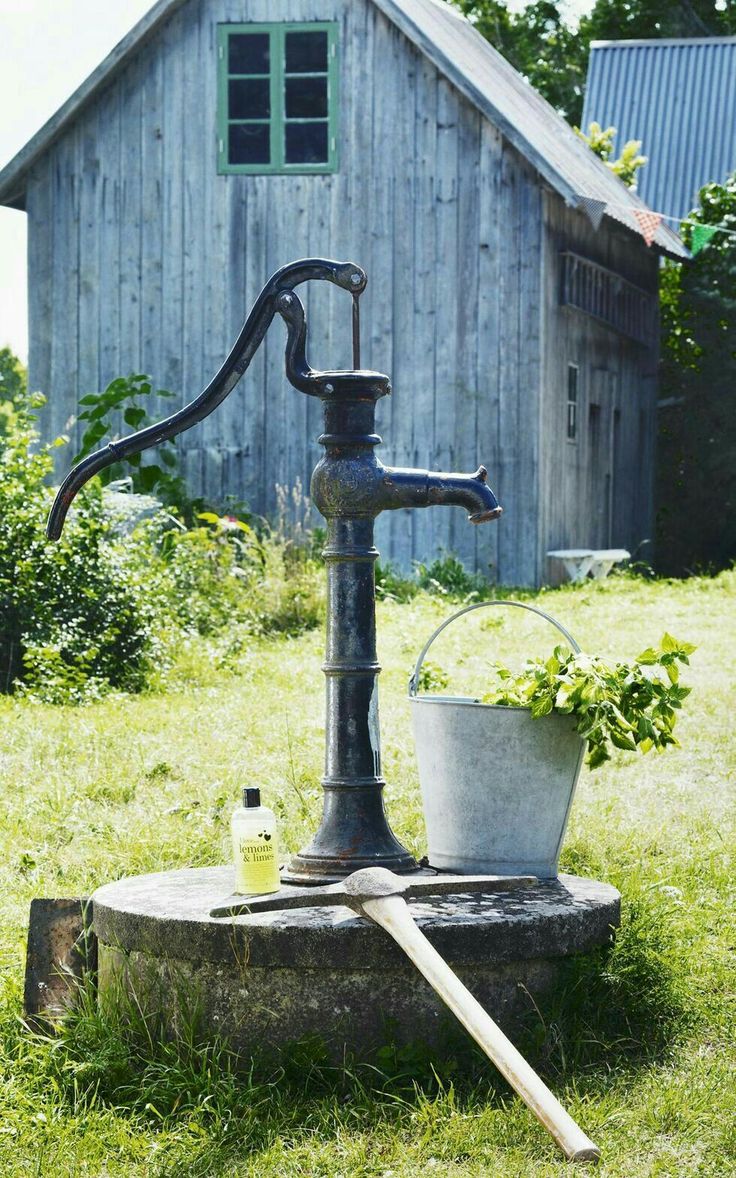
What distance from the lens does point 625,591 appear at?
44.2 feet

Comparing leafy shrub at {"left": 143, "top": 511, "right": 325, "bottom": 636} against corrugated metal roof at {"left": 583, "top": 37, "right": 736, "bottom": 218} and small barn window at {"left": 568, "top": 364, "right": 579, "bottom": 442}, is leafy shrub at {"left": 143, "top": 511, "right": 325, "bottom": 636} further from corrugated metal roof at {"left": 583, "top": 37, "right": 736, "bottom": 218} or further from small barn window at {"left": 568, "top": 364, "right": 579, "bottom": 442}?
corrugated metal roof at {"left": 583, "top": 37, "right": 736, "bottom": 218}

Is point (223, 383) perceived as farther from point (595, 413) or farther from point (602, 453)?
point (602, 453)

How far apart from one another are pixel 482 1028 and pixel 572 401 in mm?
12565

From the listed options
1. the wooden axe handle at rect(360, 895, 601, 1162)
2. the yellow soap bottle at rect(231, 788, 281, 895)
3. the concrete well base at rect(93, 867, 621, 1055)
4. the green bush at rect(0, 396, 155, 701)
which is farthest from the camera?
the green bush at rect(0, 396, 155, 701)

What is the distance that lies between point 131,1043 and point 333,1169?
27.4 inches

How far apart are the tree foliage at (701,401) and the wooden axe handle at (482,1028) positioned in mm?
15051

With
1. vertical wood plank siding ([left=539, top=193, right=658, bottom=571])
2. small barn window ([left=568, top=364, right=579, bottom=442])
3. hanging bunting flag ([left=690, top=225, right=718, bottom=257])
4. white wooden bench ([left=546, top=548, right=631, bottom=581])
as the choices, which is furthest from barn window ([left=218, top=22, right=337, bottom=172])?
hanging bunting flag ([left=690, top=225, right=718, bottom=257])

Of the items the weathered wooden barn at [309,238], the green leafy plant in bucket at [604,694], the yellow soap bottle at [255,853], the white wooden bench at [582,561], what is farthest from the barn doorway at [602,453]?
the yellow soap bottle at [255,853]

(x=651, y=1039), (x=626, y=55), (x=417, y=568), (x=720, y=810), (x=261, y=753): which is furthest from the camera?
(x=626, y=55)

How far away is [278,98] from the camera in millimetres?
13375

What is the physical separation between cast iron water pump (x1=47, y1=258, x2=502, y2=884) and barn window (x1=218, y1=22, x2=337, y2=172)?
10.2 metres

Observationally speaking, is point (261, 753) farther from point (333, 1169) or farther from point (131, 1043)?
point (333, 1169)

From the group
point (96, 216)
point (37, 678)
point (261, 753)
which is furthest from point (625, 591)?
point (261, 753)

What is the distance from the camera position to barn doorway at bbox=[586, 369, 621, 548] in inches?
628
